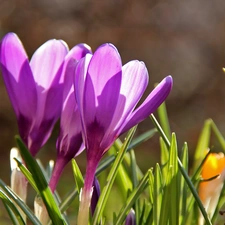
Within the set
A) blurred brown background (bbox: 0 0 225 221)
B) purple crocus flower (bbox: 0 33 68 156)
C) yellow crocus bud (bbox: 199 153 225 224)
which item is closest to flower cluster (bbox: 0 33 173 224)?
purple crocus flower (bbox: 0 33 68 156)

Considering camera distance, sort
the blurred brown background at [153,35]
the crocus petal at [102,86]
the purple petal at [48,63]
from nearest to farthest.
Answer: the crocus petal at [102,86] → the purple petal at [48,63] → the blurred brown background at [153,35]

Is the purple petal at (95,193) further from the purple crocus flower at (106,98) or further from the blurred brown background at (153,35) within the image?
the blurred brown background at (153,35)

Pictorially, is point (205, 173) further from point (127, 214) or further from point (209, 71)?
point (209, 71)

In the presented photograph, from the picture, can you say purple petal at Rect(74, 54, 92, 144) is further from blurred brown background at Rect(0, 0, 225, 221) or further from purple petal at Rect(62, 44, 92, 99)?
blurred brown background at Rect(0, 0, 225, 221)

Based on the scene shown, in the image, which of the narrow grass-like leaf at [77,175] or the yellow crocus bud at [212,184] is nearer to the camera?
the narrow grass-like leaf at [77,175]

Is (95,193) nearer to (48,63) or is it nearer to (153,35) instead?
(48,63)

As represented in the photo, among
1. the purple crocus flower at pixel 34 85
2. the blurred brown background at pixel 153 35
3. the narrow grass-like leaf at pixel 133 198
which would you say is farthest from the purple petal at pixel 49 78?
the blurred brown background at pixel 153 35

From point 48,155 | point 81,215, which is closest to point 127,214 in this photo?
point 81,215
